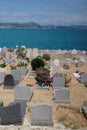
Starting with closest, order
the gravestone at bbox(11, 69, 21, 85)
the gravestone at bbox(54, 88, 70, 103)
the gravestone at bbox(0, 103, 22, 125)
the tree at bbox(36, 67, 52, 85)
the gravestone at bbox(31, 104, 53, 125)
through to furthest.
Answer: the gravestone at bbox(0, 103, 22, 125), the gravestone at bbox(31, 104, 53, 125), the gravestone at bbox(54, 88, 70, 103), the tree at bbox(36, 67, 52, 85), the gravestone at bbox(11, 69, 21, 85)

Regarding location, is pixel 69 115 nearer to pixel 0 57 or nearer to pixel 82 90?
pixel 82 90

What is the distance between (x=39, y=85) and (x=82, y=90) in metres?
2.59

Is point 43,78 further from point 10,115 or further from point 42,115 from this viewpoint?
point 10,115

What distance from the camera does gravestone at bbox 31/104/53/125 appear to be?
445 inches

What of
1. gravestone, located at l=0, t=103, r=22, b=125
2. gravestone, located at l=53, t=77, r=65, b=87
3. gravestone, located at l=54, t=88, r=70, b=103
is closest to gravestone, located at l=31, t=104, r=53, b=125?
gravestone, located at l=0, t=103, r=22, b=125

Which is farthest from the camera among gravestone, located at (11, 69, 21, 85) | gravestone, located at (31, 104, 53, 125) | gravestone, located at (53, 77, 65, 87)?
gravestone, located at (11, 69, 21, 85)

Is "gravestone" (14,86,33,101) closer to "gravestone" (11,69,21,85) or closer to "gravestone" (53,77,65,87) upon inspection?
"gravestone" (53,77,65,87)

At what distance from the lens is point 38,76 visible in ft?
60.0

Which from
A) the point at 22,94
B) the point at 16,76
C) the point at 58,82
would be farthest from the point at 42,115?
the point at 16,76

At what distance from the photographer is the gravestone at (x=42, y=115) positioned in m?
11.3

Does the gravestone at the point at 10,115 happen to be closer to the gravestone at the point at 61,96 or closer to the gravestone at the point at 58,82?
the gravestone at the point at 61,96

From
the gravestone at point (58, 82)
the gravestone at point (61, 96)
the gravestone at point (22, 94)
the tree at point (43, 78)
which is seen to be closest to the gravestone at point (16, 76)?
the tree at point (43, 78)

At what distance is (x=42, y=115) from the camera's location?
11375mm

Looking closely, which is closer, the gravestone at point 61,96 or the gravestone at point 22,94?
the gravestone at point 61,96
